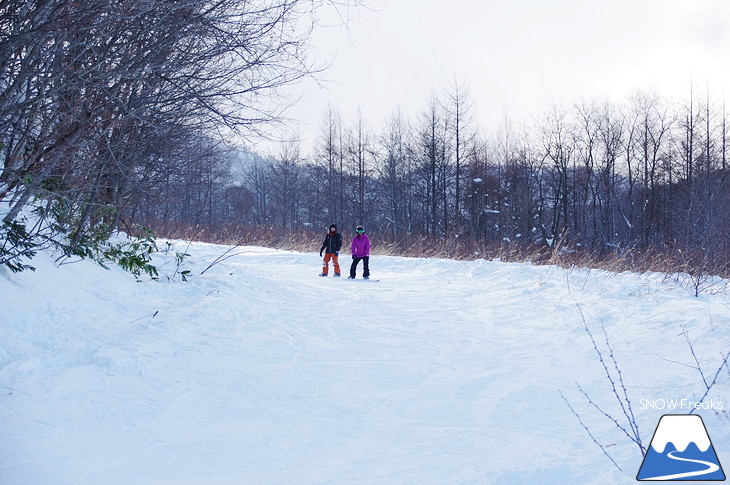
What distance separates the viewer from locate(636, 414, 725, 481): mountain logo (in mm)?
2152

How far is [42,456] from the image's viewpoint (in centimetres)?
246

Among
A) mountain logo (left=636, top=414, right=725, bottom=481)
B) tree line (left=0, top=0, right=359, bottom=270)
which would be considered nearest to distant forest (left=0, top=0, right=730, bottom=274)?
tree line (left=0, top=0, right=359, bottom=270)

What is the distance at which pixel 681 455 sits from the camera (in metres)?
2.33

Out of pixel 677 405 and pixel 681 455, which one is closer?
pixel 681 455

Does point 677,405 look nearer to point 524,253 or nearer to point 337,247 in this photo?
point 337,247

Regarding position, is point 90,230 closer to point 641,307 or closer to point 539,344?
point 539,344

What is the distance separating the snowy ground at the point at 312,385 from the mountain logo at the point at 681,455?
9cm

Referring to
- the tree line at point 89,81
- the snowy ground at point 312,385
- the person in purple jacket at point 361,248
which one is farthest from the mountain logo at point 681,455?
the person in purple jacket at point 361,248

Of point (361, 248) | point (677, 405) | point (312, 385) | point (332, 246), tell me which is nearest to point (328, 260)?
point (332, 246)

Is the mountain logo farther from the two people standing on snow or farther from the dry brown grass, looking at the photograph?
the two people standing on snow

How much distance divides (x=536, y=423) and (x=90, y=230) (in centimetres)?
600

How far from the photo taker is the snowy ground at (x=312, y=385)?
2.50 metres

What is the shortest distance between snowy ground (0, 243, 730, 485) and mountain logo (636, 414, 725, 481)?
3.7 inches

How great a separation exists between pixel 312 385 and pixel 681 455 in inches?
98.2
